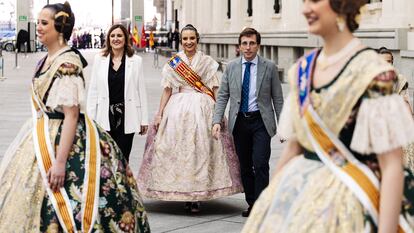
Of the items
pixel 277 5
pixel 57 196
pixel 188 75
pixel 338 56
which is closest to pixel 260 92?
pixel 188 75

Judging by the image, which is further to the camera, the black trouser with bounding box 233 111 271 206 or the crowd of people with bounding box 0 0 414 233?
the black trouser with bounding box 233 111 271 206

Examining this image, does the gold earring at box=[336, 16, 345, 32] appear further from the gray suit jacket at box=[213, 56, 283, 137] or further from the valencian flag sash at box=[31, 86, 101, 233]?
the gray suit jacket at box=[213, 56, 283, 137]

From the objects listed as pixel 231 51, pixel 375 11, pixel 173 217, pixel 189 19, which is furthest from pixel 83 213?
pixel 189 19

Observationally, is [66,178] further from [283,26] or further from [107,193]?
[283,26]

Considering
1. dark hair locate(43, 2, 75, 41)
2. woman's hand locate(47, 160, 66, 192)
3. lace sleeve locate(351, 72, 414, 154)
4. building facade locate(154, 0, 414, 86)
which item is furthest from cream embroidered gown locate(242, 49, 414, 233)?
dark hair locate(43, 2, 75, 41)

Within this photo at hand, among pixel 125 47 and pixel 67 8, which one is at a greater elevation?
pixel 67 8

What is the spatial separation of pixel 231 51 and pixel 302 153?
3963 cm

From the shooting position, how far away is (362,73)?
3.74 m

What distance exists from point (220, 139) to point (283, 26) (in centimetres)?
2285

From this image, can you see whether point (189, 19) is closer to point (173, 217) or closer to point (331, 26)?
point (173, 217)

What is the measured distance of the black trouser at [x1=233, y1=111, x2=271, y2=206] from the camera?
867 cm

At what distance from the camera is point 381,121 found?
367 centimetres

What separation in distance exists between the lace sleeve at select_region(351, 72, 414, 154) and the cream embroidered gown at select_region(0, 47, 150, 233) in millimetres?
2334

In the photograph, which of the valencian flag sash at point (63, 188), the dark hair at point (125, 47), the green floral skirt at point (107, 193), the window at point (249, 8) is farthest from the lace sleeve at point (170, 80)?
the window at point (249, 8)
